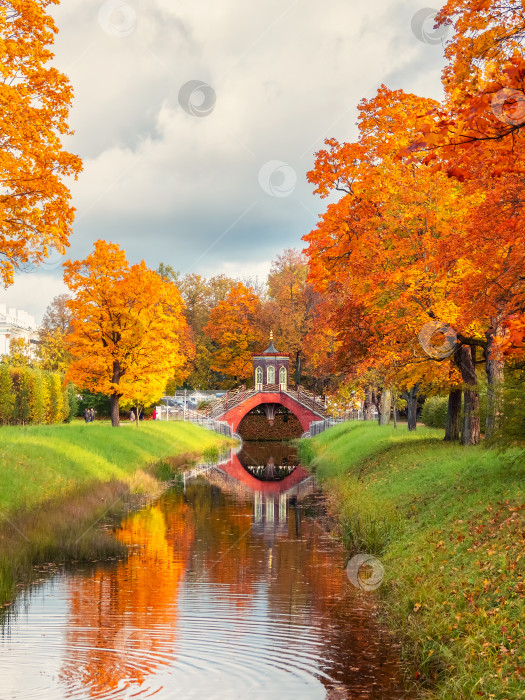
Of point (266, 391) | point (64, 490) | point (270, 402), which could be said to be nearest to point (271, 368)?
point (266, 391)

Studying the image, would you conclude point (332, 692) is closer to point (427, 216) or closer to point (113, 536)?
point (113, 536)

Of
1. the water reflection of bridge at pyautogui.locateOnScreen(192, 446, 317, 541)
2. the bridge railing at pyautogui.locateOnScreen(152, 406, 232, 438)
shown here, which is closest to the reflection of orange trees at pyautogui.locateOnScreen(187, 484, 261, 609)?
the water reflection of bridge at pyautogui.locateOnScreen(192, 446, 317, 541)

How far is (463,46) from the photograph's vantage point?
11.1 metres

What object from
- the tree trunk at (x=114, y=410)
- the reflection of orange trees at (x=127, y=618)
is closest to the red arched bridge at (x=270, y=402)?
the tree trunk at (x=114, y=410)

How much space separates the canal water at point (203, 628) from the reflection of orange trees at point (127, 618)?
0.07ft

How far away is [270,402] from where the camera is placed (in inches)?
2933

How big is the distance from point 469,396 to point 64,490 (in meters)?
13.0

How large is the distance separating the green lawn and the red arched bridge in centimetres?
Answer: 2723

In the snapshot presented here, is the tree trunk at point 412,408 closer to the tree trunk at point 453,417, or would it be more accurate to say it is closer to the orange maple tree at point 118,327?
the tree trunk at point 453,417

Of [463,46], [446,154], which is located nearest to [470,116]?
[446,154]

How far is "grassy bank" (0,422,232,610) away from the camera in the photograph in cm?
1661

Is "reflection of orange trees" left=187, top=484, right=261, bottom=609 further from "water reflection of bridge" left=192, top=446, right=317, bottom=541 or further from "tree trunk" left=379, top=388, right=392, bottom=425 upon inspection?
"tree trunk" left=379, top=388, right=392, bottom=425

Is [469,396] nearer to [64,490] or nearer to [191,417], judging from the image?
[64,490]

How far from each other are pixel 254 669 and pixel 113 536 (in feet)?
33.2
